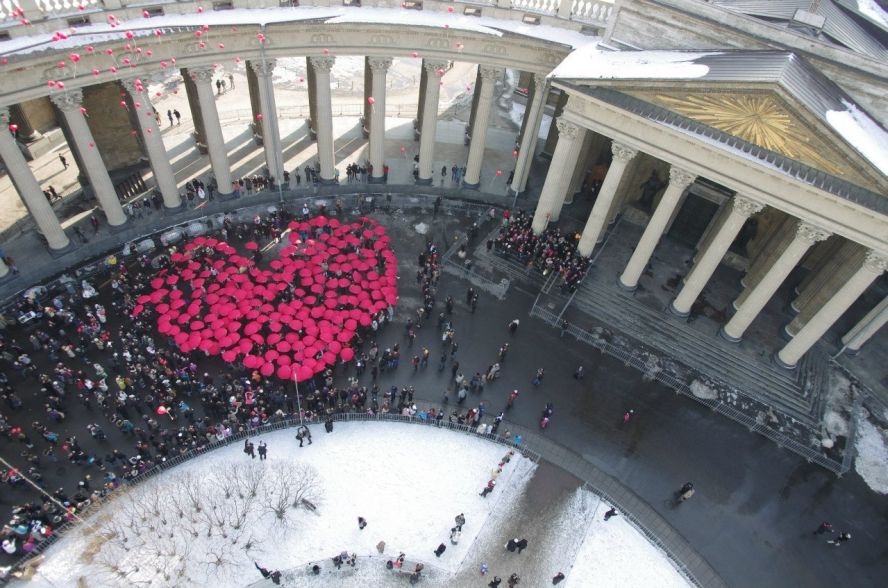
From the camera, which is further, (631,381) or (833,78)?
(631,381)

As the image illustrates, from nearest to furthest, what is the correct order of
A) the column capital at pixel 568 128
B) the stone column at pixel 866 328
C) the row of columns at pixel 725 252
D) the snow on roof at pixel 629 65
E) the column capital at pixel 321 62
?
the snow on roof at pixel 629 65 → the row of columns at pixel 725 252 → the stone column at pixel 866 328 → the column capital at pixel 568 128 → the column capital at pixel 321 62

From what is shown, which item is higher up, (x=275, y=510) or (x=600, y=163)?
(x=600, y=163)

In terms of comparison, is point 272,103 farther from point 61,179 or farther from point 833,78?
point 833,78

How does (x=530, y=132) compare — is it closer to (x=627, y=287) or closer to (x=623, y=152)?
(x=623, y=152)

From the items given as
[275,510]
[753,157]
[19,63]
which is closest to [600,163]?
[753,157]

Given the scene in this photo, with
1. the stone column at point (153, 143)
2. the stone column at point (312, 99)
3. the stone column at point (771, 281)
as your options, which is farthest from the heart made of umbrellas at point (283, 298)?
the stone column at point (771, 281)

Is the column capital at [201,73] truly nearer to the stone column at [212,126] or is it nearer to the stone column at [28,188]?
the stone column at [212,126]

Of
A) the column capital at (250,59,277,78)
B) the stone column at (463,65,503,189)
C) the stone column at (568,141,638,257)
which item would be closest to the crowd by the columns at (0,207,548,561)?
the stone column at (568,141,638,257)
